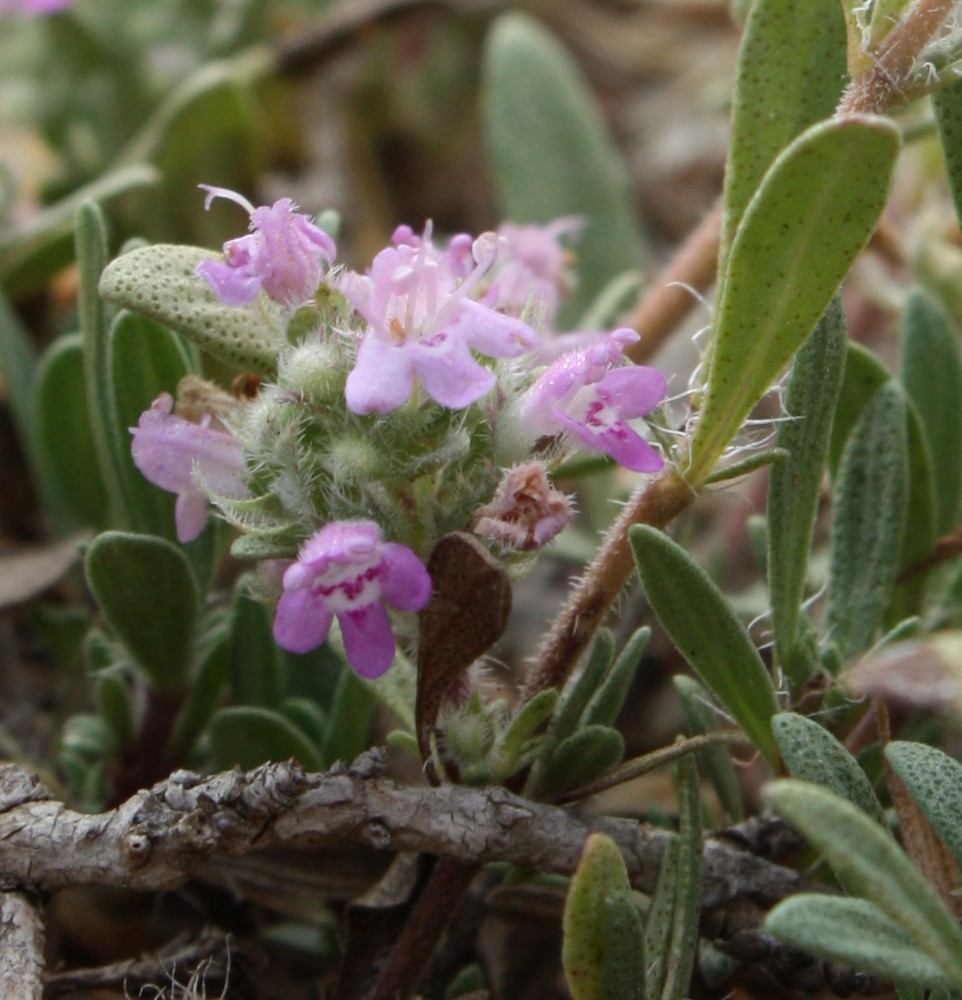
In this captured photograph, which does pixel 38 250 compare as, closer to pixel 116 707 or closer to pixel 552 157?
pixel 116 707

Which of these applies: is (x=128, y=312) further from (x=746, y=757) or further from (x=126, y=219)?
(x=126, y=219)

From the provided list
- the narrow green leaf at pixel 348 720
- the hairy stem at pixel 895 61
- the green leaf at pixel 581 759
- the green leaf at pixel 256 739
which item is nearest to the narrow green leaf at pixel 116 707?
the green leaf at pixel 256 739

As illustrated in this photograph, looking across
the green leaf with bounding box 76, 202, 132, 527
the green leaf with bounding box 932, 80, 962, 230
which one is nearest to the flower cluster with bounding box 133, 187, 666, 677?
the green leaf with bounding box 76, 202, 132, 527

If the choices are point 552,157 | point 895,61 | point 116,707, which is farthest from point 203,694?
point 552,157

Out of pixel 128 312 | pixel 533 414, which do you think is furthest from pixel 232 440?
pixel 533 414

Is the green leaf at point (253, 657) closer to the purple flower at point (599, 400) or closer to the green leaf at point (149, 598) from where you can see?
the green leaf at point (149, 598)

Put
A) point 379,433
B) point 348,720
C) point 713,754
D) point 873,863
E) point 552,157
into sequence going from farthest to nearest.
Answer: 1. point 552,157
2. point 348,720
3. point 713,754
4. point 379,433
5. point 873,863

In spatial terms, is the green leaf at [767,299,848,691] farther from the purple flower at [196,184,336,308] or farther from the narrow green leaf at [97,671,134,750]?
the narrow green leaf at [97,671,134,750]
